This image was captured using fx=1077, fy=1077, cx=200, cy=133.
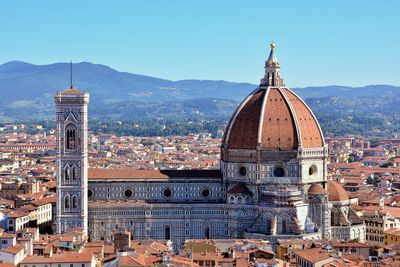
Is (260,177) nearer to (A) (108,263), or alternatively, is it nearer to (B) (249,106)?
(B) (249,106)

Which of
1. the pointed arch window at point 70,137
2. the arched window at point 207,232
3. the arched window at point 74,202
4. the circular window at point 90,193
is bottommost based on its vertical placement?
the arched window at point 207,232

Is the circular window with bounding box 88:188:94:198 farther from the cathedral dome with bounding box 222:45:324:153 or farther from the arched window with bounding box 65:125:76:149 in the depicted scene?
the cathedral dome with bounding box 222:45:324:153

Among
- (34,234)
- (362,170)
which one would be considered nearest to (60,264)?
(34,234)

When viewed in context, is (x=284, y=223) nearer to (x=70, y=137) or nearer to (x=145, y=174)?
(x=145, y=174)

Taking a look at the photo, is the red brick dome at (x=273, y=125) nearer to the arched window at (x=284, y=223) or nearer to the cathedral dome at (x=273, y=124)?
the cathedral dome at (x=273, y=124)

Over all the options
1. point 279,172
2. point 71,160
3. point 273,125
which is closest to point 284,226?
point 279,172

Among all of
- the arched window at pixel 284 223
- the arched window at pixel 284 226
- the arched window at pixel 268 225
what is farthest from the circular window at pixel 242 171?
the arched window at pixel 284 226
